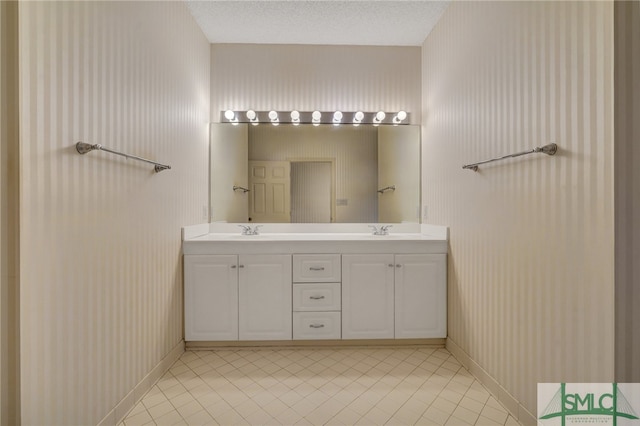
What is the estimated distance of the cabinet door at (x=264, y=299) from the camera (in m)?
2.15

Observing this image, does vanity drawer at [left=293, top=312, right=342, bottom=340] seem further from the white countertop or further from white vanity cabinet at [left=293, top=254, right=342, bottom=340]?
the white countertop

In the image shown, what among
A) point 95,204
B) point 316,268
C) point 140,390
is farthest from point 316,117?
point 140,390

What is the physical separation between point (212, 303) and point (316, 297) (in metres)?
0.75

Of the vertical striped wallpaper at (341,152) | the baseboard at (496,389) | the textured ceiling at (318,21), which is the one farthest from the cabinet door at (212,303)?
the textured ceiling at (318,21)

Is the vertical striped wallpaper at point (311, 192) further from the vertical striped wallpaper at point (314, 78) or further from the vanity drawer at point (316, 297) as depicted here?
the vanity drawer at point (316, 297)

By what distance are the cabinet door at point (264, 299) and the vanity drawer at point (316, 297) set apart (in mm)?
72

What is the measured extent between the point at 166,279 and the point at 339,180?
1.58m

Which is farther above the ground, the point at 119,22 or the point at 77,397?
the point at 119,22

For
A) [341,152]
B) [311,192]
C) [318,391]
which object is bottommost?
[318,391]

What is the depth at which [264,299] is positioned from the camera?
216 centimetres

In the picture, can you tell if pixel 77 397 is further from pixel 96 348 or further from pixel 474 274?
pixel 474 274

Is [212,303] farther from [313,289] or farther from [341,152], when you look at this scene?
[341,152]

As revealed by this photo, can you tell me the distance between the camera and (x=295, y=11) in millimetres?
2201

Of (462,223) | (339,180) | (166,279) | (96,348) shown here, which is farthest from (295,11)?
(96,348)
